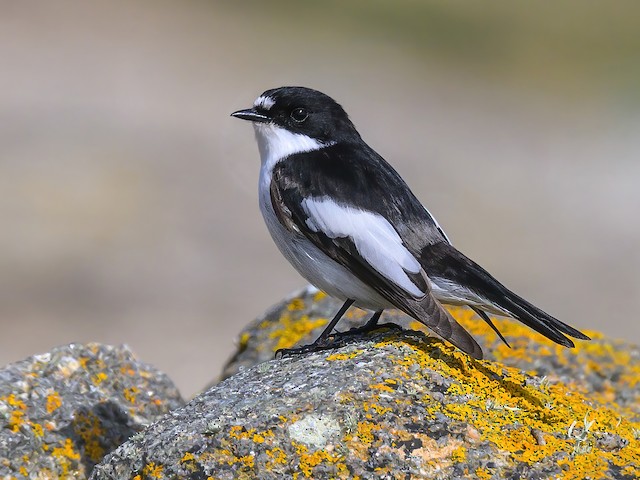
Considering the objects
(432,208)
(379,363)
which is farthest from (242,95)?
(379,363)

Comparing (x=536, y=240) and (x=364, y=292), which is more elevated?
(x=536, y=240)

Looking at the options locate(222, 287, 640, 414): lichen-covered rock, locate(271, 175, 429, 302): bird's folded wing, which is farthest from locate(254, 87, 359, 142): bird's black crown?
locate(222, 287, 640, 414): lichen-covered rock

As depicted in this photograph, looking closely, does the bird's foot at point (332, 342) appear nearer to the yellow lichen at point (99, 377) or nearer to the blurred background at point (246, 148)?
the yellow lichen at point (99, 377)

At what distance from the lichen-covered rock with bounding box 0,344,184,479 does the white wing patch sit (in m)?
1.62

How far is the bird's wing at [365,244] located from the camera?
557 cm

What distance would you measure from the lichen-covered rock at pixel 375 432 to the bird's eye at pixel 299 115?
2002 mm

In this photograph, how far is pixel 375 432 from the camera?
4703mm

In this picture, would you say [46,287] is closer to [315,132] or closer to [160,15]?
[315,132]

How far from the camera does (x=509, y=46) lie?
36.1 metres

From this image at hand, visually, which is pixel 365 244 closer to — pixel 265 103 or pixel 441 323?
pixel 441 323

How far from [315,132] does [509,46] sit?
30.6 m

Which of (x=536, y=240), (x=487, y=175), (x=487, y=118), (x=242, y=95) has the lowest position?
(x=536, y=240)

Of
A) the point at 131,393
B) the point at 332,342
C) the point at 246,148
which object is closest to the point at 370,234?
the point at 332,342

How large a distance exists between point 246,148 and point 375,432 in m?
13.9
